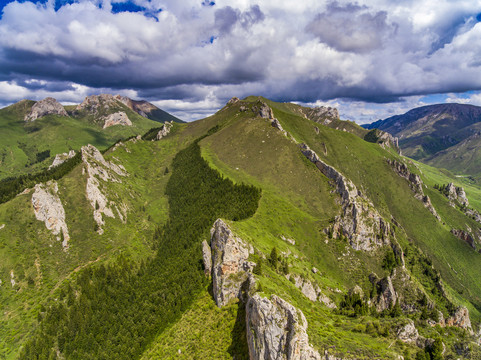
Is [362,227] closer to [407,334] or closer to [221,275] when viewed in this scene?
[407,334]

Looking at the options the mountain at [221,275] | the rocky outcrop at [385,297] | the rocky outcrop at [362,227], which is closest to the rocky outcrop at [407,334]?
the mountain at [221,275]

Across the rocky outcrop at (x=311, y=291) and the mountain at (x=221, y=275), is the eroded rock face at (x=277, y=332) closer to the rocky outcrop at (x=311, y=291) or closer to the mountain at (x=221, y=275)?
the mountain at (x=221, y=275)

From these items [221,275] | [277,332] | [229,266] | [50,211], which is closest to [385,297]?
[229,266]

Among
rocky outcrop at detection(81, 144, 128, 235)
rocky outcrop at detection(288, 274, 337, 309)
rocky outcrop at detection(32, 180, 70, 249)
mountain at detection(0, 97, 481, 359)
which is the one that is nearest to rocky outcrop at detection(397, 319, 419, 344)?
mountain at detection(0, 97, 481, 359)

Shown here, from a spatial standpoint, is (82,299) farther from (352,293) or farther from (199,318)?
(352,293)

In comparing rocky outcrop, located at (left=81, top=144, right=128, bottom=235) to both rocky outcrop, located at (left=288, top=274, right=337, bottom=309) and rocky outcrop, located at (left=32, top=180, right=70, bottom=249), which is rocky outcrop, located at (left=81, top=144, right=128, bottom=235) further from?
rocky outcrop, located at (left=288, top=274, right=337, bottom=309)

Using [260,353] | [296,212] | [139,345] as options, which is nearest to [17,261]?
[139,345]

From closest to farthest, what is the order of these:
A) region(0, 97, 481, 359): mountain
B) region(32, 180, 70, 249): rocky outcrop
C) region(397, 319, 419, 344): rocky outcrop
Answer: region(397, 319, 419, 344): rocky outcrop, region(0, 97, 481, 359): mountain, region(32, 180, 70, 249): rocky outcrop
